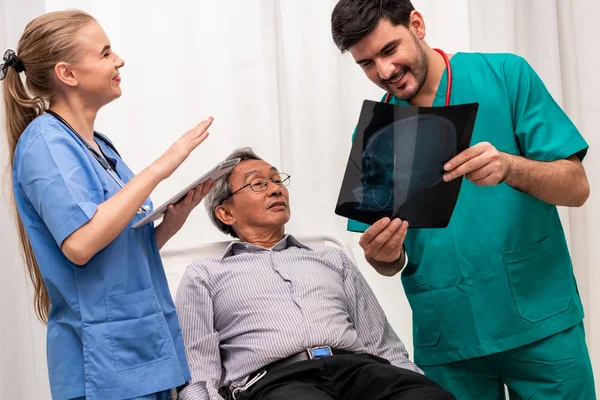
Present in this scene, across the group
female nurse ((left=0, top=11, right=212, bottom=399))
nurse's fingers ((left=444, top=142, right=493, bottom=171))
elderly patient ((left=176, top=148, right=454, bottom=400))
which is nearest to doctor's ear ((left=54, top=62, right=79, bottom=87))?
female nurse ((left=0, top=11, right=212, bottom=399))

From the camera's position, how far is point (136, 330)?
1.53 m

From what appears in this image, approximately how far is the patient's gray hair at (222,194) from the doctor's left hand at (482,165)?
2.84ft

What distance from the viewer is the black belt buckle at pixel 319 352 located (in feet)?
6.03

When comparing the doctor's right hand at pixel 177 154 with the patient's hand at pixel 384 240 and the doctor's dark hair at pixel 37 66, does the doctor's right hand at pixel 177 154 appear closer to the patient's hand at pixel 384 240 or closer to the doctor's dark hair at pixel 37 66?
the doctor's dark hair at pixel 37 66

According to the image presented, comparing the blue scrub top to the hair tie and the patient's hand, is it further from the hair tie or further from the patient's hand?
the patient's hand

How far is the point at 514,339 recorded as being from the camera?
1735mm

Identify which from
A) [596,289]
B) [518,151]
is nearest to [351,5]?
[518,151]

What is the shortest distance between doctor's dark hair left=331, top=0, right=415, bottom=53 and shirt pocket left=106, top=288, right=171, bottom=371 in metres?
0.78

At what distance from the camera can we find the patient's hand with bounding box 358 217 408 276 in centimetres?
166

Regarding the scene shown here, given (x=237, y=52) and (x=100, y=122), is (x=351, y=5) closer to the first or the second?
(x=237, y=52)

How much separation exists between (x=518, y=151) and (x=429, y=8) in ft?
3.94

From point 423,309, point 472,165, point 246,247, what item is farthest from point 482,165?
point 246,247

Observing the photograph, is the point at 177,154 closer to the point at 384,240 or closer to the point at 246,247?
the point at 384,240

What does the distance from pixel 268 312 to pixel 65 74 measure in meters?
0.78
